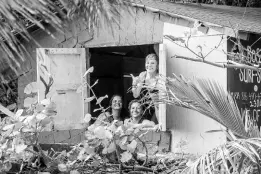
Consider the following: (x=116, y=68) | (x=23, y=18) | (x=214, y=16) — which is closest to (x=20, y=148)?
(x=23, y=18)

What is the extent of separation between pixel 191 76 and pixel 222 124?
3.63 meters

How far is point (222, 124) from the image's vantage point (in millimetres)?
3793

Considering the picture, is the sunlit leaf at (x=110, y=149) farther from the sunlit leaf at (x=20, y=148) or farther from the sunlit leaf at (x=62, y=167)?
the sunlit leaf at (x=20, y=148)

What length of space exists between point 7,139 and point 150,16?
176 inches

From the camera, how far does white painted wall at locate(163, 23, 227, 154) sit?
7.20 meters

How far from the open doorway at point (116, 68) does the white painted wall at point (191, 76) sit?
8.38ft

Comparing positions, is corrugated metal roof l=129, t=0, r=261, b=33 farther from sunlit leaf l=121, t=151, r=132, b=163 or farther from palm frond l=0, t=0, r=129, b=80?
palm frond l=0, t=0, r=129, b=80

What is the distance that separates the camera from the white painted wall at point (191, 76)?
7.20 m

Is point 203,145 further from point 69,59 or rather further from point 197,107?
point 197,107

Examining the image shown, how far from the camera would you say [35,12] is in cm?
198

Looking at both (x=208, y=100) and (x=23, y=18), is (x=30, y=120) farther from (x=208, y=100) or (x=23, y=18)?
(x=23, y=18)

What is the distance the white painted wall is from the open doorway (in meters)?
2.55

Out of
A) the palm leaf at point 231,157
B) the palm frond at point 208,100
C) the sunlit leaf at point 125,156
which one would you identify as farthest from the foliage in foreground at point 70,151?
the palm frond at point 208,100

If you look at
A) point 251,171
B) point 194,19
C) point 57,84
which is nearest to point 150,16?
point 194,19
